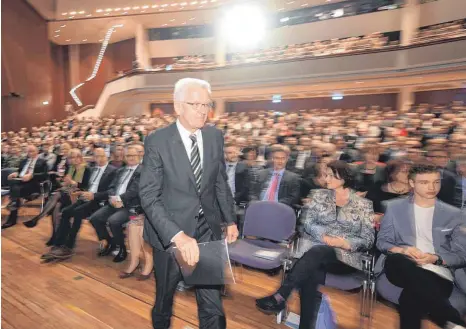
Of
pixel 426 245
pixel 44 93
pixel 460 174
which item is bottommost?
pixel 426 245

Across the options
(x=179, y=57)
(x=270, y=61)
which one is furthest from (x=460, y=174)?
(x=179, y=57)

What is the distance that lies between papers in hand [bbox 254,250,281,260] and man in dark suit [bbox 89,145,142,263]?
133cm

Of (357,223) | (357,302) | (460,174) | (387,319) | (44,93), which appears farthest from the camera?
(44,93)

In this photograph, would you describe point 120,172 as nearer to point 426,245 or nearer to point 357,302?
point 357,302

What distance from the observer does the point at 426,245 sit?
6.52 feet

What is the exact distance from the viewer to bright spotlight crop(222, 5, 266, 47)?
12.3m

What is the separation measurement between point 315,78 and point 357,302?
9.28 meters

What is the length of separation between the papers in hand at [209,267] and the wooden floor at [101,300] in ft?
3.40

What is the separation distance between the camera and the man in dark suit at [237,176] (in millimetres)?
3703

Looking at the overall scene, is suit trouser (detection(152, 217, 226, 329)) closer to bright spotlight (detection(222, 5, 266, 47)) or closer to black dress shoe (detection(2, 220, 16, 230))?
black dress shoe (detection(2, 220, 16, 230))

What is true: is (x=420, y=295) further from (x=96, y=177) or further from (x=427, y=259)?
(x=96, y=177)

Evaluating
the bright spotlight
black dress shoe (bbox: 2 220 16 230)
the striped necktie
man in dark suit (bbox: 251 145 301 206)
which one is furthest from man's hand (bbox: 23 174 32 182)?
the bright spotlight

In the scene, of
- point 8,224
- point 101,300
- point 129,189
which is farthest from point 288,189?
point 8,224

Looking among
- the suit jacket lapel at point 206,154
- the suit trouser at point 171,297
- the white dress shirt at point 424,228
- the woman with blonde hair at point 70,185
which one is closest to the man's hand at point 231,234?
the suit trouser at point 171,297
